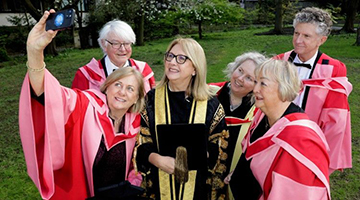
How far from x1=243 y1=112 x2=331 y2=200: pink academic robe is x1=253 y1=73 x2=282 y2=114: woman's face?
0.14m

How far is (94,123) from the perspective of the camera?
241cm

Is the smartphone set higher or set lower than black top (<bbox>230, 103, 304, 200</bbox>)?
higher

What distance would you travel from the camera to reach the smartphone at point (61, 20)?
1893 mm

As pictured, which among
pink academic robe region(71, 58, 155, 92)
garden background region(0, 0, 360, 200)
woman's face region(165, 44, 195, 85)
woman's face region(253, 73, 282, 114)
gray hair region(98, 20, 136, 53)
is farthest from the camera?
garden background region(0, 0, 360, 200)

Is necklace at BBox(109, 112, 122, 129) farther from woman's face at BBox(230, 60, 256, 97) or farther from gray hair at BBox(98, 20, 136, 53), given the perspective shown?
gray hair at BBox(98, 20, 136, 53)

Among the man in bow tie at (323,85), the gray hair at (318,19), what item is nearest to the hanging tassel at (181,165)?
the man in bow tie at (323,85)

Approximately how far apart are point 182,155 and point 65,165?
0.88m

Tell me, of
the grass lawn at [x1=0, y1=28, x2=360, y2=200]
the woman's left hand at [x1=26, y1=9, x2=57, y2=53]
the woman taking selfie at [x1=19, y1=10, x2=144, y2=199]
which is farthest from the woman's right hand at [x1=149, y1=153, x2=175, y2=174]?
the grass lawn at [x1=0, y1=28, x2=360, y2=200]

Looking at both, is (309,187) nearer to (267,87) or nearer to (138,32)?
(267,87)

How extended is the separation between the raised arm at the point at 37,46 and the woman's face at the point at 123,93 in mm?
634

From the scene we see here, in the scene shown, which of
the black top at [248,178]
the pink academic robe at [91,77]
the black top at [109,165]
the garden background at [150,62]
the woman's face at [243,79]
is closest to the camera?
the black top at [248,178]

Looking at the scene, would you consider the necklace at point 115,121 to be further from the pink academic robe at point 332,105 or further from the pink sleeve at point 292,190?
the pink academic robe at point 332,105

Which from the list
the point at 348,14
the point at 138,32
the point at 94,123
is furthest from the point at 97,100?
the point at 348,14

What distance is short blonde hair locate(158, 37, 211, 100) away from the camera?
2.59m
